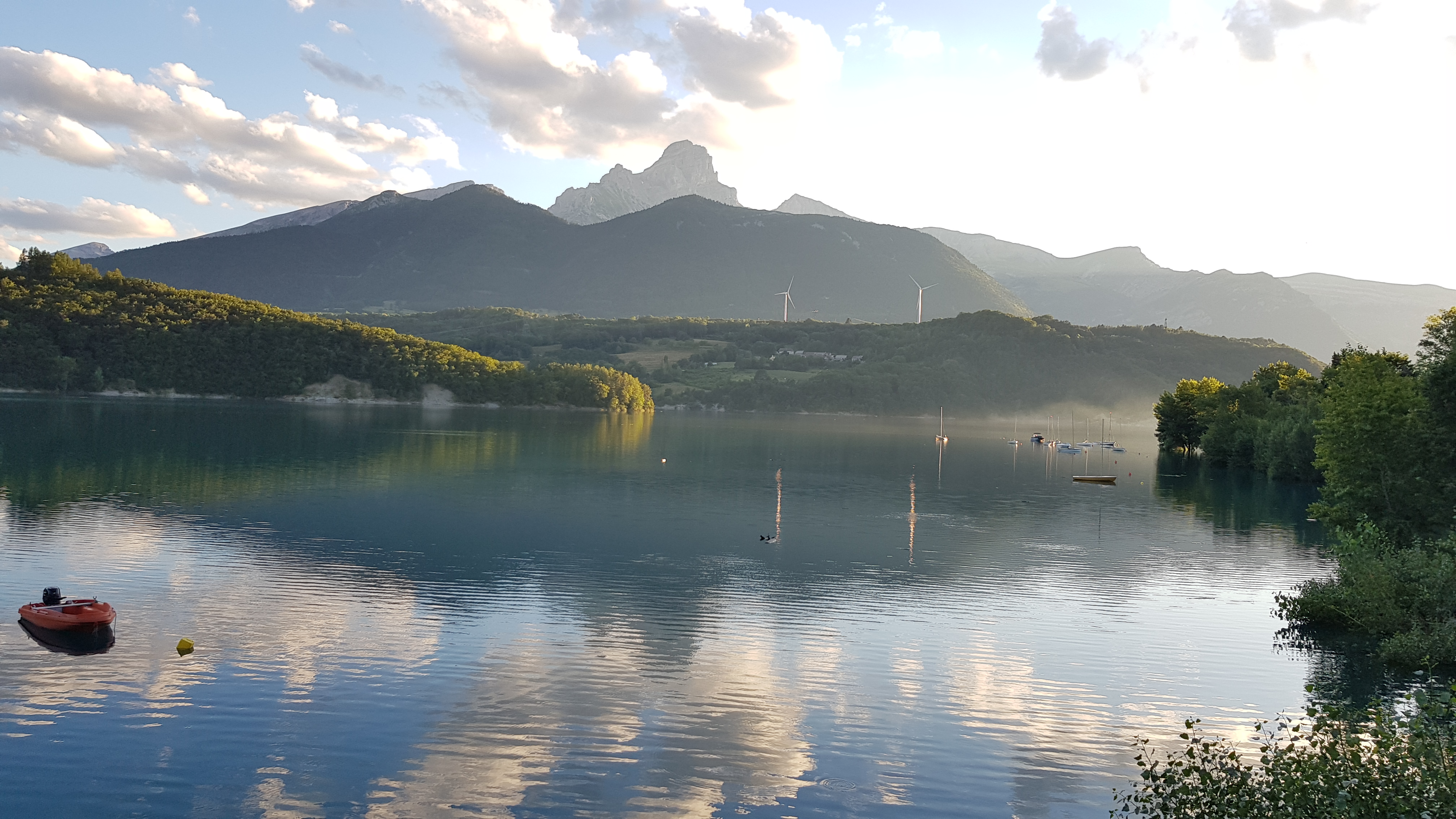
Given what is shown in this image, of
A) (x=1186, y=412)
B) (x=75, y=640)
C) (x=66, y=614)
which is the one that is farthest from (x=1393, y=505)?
(x=1186, y=412)

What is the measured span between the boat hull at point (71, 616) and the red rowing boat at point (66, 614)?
0.04ft

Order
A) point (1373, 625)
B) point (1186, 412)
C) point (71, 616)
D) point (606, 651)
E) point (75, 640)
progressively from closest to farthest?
point (75, 640), point (71, 616), point (606, 651), point (1373, 625), point (1186, 412)

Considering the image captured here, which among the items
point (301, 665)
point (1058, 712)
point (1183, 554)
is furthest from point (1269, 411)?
point (301, 665)

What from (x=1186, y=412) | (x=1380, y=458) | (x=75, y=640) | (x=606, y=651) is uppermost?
(x=1186, y=412)

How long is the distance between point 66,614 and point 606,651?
768 inches

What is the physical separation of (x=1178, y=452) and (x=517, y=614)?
590 ft

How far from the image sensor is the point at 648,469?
118 metres

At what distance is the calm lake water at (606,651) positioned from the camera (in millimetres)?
23641

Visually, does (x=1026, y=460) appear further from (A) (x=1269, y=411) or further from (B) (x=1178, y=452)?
(B) (x=1178, y=452)

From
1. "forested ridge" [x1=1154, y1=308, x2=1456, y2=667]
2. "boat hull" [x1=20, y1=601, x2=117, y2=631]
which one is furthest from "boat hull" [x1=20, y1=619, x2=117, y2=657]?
"forested ridge" [x1=1154, y1=308, x2=1456, y2=667]

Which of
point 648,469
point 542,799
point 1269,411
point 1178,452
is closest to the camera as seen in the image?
point 542,799

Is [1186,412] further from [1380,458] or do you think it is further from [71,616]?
[71,616]

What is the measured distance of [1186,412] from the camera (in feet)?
590

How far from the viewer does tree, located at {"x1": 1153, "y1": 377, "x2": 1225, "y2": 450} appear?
573ft
